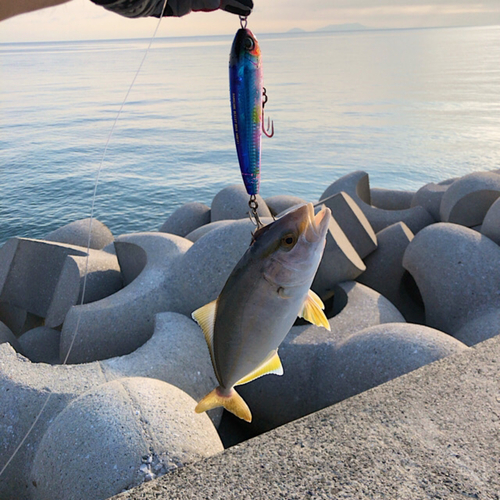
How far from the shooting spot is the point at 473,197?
5617 millimetres

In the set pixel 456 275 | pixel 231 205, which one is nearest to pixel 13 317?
pixel 231 205

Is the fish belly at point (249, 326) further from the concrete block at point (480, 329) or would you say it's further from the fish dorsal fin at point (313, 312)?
the concrete block at point (480, 329)

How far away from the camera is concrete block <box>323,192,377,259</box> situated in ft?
16.9

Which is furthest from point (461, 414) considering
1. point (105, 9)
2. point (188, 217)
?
point (188, 217)

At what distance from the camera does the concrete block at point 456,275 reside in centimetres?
400

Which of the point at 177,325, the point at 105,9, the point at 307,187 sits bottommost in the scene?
the point at 307,187

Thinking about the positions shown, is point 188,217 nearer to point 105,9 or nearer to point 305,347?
point 305,347

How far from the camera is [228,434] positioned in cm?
359

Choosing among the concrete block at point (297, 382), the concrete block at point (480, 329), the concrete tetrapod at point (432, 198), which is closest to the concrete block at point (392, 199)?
the concrete tetrapod at point (432, 198)

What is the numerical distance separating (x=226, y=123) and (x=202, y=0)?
20695mm

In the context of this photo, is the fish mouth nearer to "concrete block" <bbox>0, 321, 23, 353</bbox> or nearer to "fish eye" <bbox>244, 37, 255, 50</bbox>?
"fish eye" <bbox>244, 37, 255, 50</bbox>

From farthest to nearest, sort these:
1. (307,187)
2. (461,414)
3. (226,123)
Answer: (226,123), (307,187), (461,414)

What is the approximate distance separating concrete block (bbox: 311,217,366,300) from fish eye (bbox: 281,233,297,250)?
9.90 feet

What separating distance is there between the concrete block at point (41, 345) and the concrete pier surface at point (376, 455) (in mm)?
2729
